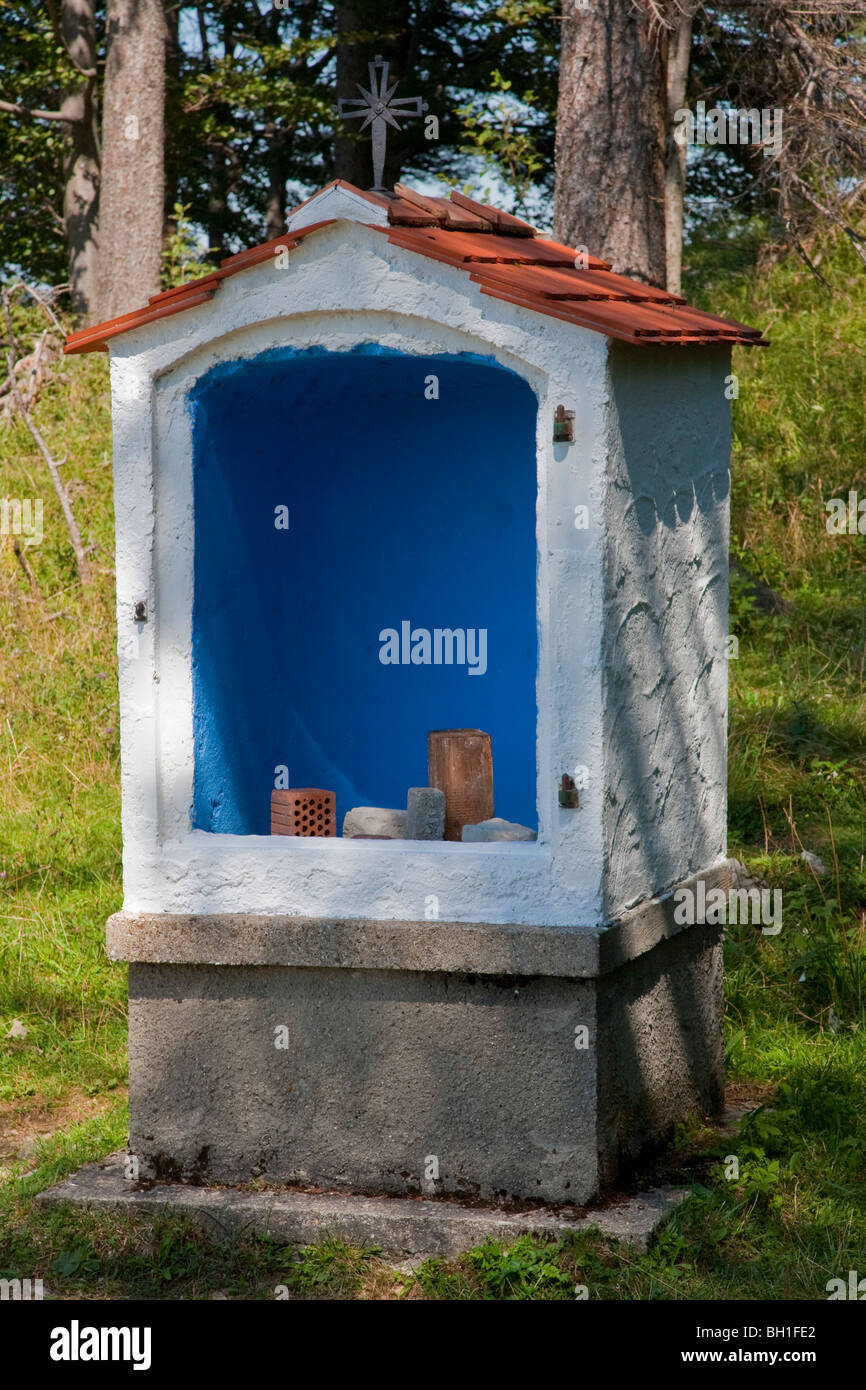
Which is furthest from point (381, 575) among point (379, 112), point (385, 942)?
point (385, 942)

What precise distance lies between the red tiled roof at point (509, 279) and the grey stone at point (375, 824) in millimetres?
1574

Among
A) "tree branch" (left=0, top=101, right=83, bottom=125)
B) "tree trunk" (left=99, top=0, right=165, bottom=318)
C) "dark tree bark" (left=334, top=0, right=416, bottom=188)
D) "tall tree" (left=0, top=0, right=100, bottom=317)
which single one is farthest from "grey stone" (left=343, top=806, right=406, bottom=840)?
"dark tree bark" (left=334, top=0, right=416, bottom=188)

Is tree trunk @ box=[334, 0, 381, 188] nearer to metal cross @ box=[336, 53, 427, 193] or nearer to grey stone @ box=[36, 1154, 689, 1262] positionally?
metal cross @ box=[336, 53, 427, 193]

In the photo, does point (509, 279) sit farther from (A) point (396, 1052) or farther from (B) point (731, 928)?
(B) point (731, 928)

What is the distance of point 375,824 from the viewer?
4438 millimetres

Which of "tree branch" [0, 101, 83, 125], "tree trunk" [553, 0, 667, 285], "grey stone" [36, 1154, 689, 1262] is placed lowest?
"grey stone" [36, 1154, 689, 1262]

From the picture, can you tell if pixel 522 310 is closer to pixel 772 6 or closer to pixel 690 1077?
pixel 690 1077

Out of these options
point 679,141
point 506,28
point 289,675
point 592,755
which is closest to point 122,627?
point 289,675

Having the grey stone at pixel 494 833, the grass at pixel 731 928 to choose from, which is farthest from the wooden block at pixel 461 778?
the grass at pixel 731 928

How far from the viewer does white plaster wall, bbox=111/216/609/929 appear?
3.62 m

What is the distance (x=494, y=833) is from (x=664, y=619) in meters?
0.77

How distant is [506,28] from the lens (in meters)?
15.7

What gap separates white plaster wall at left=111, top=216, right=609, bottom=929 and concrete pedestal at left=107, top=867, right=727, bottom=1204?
9cm

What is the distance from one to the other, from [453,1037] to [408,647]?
1814 mm
